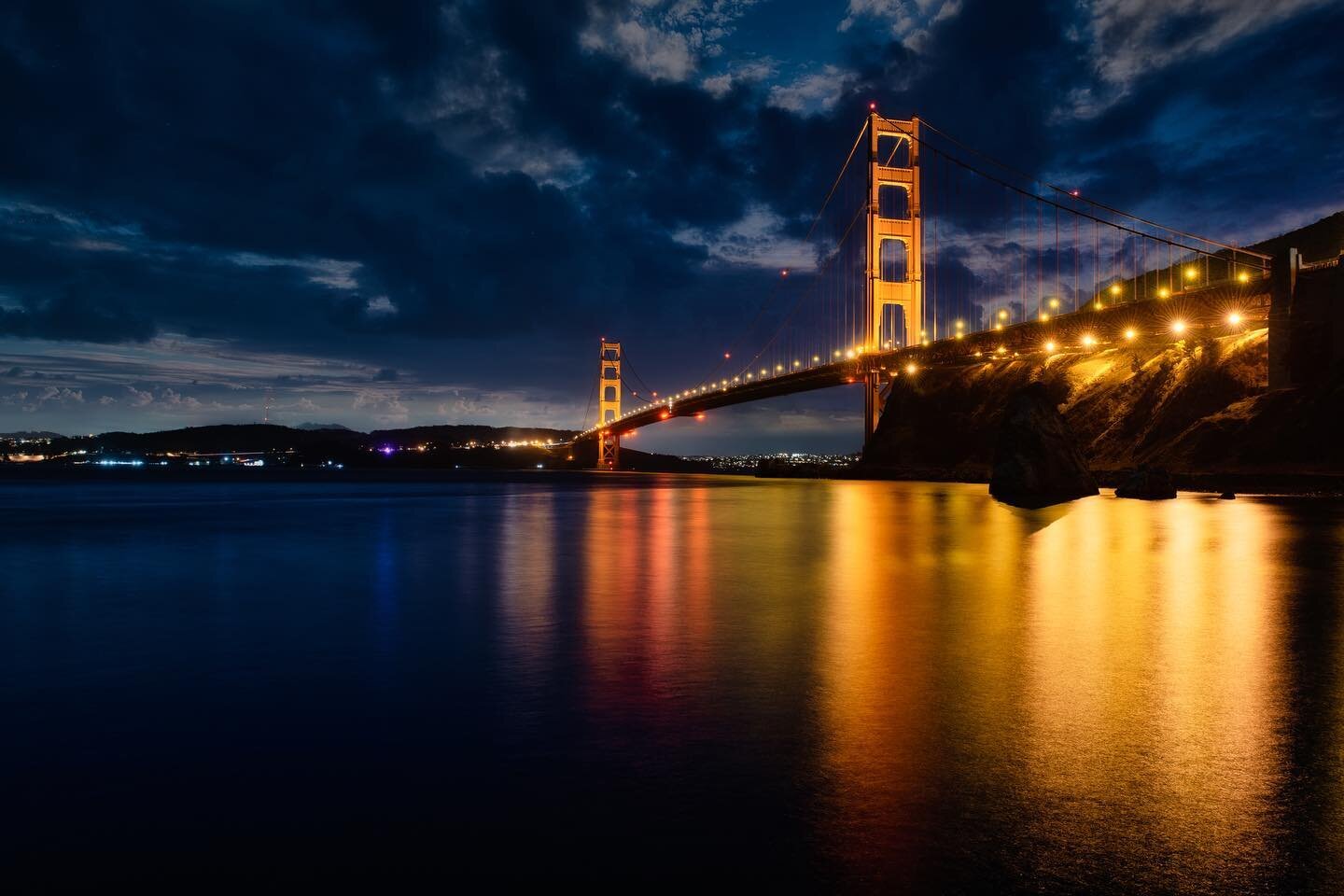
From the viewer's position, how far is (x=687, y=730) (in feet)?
17.2

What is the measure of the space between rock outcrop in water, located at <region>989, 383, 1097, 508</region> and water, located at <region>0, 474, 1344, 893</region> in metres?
20.3

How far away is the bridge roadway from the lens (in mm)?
47094

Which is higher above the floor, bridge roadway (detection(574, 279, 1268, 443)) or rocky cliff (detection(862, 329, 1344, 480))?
bridge roadway (detection(574, 279, 1268, 443))

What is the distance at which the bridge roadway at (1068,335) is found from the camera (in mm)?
47094

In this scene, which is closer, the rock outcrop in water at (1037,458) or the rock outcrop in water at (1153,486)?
the rock outcrop in water at (1037,458)

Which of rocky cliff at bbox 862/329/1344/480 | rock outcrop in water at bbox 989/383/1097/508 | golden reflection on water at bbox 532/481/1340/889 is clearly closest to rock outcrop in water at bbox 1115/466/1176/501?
rock outcrop in water at bbox 989/383/1097/508

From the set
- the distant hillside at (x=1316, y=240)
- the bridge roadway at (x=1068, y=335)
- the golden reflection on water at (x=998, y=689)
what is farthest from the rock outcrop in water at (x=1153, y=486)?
the distant hillside at (x=1316, y=240)

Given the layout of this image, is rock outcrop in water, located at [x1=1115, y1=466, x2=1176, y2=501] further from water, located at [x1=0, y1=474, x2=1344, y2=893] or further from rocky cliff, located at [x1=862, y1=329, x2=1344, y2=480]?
water, located at [x1=0, y1=474, x2=1344, y2=893]

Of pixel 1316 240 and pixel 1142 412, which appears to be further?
pixel 1316 240

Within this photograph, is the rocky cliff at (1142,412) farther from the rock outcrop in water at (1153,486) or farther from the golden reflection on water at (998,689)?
the golden reflection on water at (998,689)

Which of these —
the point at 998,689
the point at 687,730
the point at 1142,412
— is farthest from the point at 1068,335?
the point at 687,730

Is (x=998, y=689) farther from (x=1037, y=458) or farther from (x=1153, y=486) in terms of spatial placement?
(x=1153, y=486)

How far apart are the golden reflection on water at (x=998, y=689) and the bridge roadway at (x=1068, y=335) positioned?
36735mm

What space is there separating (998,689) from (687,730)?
238 centimetres
